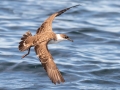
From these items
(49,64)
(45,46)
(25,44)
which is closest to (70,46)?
(25,44)

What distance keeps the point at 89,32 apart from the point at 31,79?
4.77 m

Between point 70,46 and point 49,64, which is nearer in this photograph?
point 49,64

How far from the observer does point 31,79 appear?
10.4 metres

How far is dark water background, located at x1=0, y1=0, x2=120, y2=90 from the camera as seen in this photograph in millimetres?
10320

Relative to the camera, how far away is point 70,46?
13109mm

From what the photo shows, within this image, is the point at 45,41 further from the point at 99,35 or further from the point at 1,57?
the point at 99,35

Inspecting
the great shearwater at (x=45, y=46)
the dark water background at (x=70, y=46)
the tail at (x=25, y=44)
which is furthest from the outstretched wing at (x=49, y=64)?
the dark water background at (x=70, y=46)

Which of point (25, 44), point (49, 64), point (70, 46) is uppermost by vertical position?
point (25, 44)

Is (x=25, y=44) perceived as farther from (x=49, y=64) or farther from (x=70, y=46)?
(x=70, y=46)

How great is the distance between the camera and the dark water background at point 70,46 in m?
10.3

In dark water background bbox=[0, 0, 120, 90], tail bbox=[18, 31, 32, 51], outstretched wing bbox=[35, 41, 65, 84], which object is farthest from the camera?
dark water background bbox=[0, 0, 120, 90]

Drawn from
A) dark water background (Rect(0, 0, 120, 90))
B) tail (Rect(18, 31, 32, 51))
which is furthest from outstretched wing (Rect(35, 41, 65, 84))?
dark water background (Rect(0, 0, 120, 90))

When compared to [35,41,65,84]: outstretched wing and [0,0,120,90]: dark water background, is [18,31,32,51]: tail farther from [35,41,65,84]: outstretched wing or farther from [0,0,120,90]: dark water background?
[0,0,120,90]: dark water background

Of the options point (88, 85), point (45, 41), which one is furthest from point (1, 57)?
point (45, 41)
